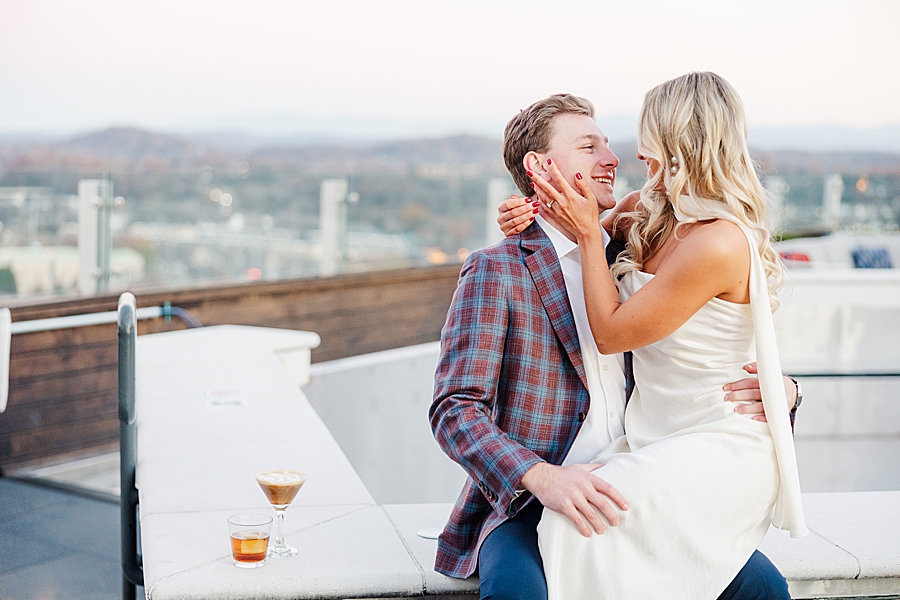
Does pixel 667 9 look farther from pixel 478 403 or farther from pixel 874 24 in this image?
Result: pixel 478 403

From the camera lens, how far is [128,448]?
2219 millimetres

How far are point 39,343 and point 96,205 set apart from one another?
95 cm

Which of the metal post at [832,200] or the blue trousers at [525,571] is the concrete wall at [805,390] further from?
the metal post at [832,200]

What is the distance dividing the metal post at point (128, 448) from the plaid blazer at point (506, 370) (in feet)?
2.87

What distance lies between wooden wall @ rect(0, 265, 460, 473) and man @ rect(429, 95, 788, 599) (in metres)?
3.46

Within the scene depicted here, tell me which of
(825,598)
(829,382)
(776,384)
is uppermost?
(776,384)

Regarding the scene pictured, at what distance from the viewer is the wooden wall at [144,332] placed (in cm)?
449

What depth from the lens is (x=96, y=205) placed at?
5098 mm

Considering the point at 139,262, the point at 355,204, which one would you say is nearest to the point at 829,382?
the point at 355,204

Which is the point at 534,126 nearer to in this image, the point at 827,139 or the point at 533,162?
the point at 533,162

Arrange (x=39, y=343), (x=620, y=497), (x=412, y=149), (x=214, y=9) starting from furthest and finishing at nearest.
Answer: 1. (x=412, y=149)
2. (x=214, y=9)
3. (x=39, y=343)
4. (x=620, y=497)

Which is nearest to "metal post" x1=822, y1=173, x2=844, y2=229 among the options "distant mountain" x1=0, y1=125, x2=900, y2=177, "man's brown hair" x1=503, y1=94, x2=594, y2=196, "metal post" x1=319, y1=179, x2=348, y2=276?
"distant mountain" x1=0, y1=125, x2=900, y2=177

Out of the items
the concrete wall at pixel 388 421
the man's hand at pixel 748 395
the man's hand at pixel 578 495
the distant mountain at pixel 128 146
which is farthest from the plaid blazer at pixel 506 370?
the distant mountain at pixel 128 146

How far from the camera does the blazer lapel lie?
1.69 metres
